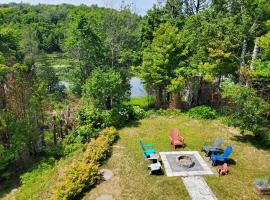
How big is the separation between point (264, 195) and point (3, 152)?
13.2 m

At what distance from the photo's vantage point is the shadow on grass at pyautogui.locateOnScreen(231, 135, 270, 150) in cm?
1719

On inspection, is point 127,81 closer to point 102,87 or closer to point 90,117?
point 102,87

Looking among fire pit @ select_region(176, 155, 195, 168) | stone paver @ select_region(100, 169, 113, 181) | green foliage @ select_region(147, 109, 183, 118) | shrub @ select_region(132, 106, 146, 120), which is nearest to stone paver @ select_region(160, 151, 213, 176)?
fire pit @ select_region(176, 155, 195, 168)

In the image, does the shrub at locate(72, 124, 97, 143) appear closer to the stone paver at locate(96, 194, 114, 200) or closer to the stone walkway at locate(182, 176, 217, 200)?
the stone paver at locate(96, 194, 114, 200)

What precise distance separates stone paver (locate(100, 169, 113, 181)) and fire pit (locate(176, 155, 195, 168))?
3.48 metres

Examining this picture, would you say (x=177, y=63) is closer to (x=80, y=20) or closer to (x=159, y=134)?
(x=159, y=134)

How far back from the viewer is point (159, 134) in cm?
1891

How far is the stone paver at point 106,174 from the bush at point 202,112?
972 cm

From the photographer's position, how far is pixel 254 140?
18000mm

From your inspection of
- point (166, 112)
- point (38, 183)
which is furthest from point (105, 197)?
point (166, 112)

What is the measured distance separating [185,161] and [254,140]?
229 inches

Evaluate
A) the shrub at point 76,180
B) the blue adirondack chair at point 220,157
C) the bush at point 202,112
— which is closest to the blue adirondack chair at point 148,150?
the shrub at point 76,180

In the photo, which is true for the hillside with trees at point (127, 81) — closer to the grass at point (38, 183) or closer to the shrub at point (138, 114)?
the shrub at point (138, 114)

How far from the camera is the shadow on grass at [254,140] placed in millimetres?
17188
